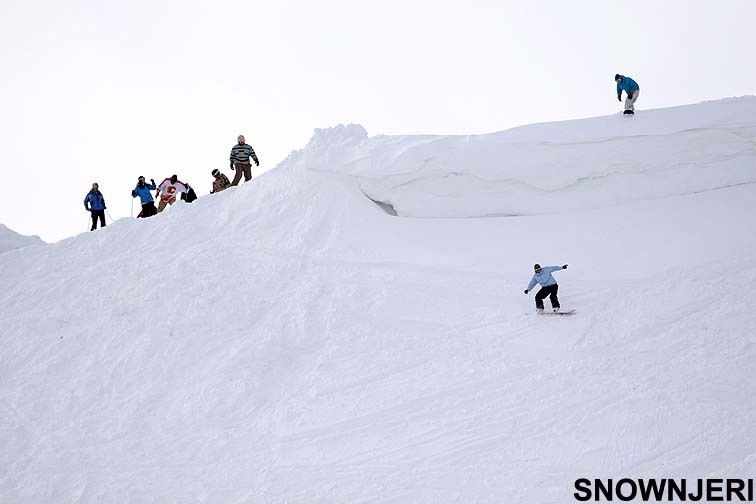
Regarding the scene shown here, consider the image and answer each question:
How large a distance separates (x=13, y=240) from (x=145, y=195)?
6.90 m

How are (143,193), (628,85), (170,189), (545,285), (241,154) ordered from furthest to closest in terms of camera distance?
(170,189)
(143,193)
(241,154)
(628,85)
(545,285)

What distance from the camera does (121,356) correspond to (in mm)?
13617

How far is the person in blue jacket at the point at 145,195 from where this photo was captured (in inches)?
771

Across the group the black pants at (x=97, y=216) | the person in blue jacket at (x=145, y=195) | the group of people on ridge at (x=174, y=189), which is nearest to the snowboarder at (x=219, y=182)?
the group of people on ridge at (x=174, y=189)

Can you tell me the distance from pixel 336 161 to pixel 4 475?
974cm

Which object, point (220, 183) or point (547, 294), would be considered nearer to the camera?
point (547, 294)

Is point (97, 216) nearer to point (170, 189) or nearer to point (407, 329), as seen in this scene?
point (170, 189)

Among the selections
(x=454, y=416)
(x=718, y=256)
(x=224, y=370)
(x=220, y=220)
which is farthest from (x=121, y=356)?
(x=718, y=256)

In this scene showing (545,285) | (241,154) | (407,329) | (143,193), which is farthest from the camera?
(143,193)

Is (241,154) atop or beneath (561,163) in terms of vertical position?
atop

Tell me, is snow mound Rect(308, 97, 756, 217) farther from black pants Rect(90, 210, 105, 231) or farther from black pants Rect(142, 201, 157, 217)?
black pants Rect(90, 210, 105, 231)

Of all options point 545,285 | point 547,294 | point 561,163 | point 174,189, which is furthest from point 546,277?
point 174,189

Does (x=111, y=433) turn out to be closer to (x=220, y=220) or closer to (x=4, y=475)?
(x=4, y=475)

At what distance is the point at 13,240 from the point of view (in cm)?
2347
